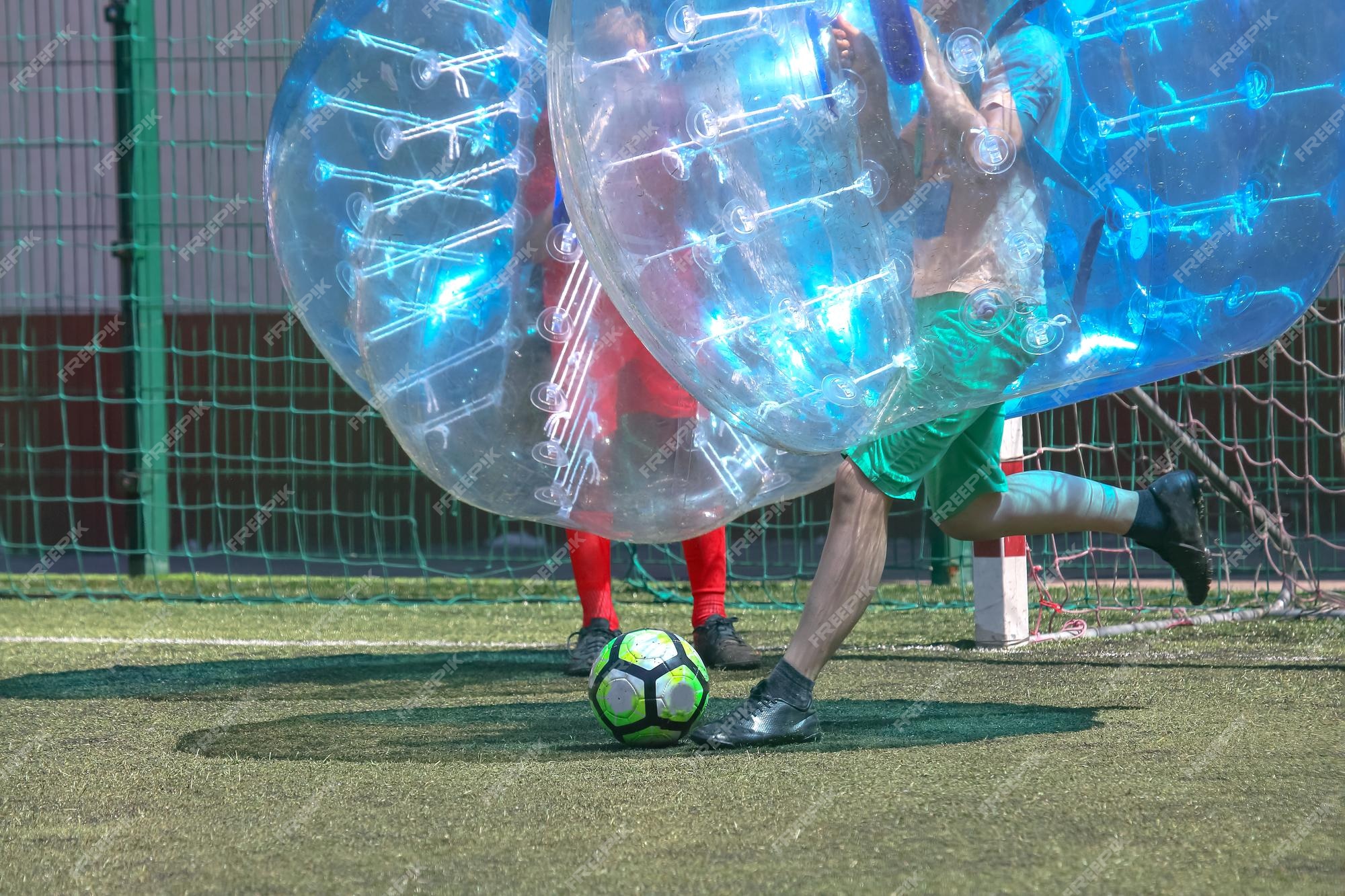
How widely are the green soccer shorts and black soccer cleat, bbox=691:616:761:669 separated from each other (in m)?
1.05

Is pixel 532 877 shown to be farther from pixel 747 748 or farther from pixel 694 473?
pixel 694 473

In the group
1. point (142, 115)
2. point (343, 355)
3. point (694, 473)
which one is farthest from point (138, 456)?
point (694, 473)

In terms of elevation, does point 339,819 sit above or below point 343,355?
below

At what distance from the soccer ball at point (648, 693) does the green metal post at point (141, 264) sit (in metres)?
5.62

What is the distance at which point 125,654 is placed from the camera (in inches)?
211

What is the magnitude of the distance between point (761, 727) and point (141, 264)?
6.11 metres

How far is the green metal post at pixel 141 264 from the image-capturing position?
8.32 meters

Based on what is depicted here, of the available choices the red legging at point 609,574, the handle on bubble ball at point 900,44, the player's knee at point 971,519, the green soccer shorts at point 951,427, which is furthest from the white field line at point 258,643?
the handle on bubble ball at point 900,44

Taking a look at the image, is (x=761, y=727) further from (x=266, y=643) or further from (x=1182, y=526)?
(x=266, y=643)

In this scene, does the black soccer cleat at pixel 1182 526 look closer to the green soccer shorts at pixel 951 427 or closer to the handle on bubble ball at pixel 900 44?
the green soccer shorts at pixel 951 427

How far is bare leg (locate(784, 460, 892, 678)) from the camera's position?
3.32 m

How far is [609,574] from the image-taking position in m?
4.71

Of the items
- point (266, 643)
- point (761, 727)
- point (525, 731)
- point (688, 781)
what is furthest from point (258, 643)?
point (688, 781)

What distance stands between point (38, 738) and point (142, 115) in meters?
5.55
